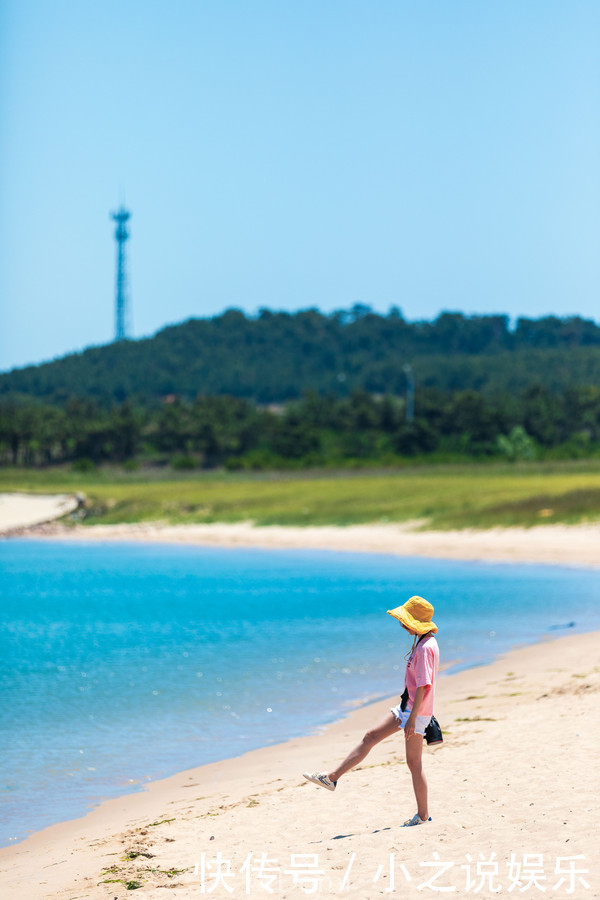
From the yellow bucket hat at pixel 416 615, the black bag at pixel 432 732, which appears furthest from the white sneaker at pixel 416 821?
the yellow bucket hat at pixel 416 615

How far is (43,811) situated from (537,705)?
18.0 feet

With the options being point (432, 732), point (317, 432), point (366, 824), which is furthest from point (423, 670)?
point (317, 432)

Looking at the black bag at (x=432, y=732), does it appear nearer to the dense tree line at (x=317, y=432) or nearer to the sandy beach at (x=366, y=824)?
the sandy beach at (x=366, y=824)

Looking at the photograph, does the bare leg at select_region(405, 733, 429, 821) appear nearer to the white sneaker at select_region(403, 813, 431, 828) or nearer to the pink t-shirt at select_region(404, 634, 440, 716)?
the white sneaker at select_region(403, 813, 431, 828)

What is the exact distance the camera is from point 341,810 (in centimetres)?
779

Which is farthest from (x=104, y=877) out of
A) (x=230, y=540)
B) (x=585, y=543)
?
(x=230, y=540)

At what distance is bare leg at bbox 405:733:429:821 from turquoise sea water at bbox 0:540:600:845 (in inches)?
147

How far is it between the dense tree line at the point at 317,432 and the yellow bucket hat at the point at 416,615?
270 feet

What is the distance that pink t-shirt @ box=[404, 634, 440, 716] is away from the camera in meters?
6.97

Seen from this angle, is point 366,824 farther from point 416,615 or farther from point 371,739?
point 416,615

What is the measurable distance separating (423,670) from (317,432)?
297ft

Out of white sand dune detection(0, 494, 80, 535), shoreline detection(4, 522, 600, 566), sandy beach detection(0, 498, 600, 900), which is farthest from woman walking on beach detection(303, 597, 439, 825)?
white sand dune detection(0, 494, 80, 535)

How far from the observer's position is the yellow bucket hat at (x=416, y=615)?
23.0 ft

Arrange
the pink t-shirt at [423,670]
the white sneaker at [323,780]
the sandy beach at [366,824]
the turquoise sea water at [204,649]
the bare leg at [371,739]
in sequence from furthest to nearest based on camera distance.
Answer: the turquoise sea water at [204,649]
the white sneaker at [323,780]
the bare leg at [371,739]
the pink t-shirt at [423,670]
the sandy beach at [366,824]
